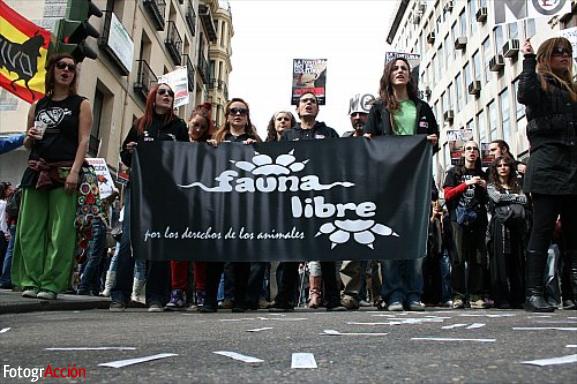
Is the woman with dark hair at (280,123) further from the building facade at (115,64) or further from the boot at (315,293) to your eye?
the building facade at (115,64)

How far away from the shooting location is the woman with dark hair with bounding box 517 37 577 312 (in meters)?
3.79

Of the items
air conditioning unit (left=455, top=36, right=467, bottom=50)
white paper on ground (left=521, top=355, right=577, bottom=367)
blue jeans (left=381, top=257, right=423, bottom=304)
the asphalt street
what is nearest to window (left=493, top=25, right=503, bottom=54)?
air conditioning unit (left=455, top=36, right=467, bottom=50)

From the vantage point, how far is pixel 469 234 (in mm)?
5500

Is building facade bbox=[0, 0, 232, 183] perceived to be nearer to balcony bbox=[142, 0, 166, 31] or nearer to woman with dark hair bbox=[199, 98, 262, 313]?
balcony bbox=[142, 0, 166, 31]

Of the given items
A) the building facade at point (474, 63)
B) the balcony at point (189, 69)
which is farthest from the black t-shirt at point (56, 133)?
the balcony at point (189, 69)

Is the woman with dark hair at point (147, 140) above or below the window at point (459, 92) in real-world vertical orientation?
below

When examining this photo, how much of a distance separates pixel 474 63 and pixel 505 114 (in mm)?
5660

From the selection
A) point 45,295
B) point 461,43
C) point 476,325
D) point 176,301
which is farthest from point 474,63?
point 476,325

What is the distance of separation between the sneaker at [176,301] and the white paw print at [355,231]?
1.23 m

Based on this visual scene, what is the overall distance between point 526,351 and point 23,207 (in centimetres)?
378

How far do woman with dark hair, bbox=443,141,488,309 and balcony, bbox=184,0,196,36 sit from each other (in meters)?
22.3

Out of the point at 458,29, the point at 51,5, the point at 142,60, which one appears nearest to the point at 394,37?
the point at 458,29

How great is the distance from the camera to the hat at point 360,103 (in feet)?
22.6

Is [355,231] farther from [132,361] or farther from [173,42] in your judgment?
[173,42]
